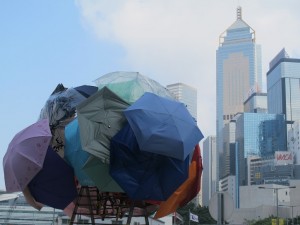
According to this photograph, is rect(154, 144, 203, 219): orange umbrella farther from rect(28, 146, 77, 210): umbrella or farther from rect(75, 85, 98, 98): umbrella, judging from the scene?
rect(75, 85, 98, 98): umbrella

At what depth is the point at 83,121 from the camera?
1098cm

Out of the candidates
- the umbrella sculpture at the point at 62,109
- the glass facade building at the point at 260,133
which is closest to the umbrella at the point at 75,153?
the umbrella sculpture at the point at 62,109

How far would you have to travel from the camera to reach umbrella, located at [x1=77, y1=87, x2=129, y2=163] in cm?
1096

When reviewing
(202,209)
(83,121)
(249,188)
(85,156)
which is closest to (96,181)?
(85,156)

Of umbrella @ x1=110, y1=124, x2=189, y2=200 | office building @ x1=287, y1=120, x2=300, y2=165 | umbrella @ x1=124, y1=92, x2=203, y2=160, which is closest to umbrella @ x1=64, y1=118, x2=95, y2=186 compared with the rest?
umbrella @ x1=110, y1=124, x2=189, y2=200

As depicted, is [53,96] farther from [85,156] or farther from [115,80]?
[85,156]

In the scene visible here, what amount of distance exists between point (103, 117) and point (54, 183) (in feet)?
7.41

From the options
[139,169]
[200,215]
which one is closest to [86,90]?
[139,169]

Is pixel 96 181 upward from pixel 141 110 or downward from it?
downward

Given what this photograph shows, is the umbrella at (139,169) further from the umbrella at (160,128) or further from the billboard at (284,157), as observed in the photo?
the billboard at (284,157)

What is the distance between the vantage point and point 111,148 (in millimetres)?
11000

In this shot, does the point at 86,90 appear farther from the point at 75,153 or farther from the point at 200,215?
the point at 200,215

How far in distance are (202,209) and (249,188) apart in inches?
1695

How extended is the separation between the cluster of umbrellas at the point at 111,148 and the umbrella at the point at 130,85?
0.08 ft
